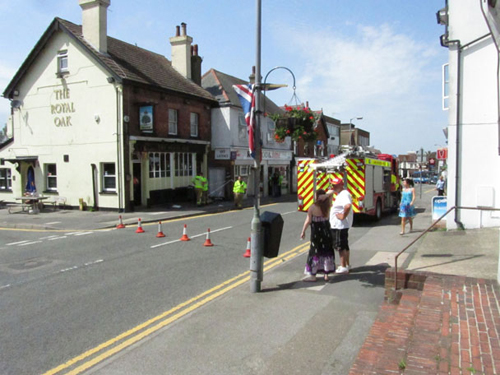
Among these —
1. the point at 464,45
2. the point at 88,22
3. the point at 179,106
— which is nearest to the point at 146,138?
the point at 179,106

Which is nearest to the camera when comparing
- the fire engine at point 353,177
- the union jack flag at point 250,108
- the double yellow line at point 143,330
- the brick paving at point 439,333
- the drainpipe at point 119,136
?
the brick paving at point 439,333

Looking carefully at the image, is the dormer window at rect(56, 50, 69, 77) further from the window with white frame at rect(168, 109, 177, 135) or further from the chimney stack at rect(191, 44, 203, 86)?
the chimney stack at rect(191, 44, 203, 86)

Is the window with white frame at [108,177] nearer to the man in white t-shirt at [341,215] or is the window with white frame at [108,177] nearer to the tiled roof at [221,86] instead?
the tiled roof at [221,86]

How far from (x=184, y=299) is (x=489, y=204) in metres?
8.49

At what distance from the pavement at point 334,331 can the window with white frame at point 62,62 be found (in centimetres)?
1832

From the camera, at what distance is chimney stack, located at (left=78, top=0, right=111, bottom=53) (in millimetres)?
19688

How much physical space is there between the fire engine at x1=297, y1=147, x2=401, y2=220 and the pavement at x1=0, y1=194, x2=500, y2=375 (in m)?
6.99

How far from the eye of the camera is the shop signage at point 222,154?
2564 centimetres

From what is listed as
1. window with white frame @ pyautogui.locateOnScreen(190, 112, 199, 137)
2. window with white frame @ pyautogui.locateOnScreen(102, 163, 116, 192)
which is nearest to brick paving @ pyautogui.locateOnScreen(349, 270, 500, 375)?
window with white frame @ pyautogui.locateOnScreen(102, 163, 116, 192)

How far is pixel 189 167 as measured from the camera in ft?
79.9

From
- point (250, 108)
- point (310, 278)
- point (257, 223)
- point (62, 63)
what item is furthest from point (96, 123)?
point (310, 278)

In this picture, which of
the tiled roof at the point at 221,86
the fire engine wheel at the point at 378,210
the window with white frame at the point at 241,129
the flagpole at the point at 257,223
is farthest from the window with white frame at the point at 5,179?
the flagpole at the point at 257,223

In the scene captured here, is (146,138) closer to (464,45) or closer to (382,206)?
(382,206)

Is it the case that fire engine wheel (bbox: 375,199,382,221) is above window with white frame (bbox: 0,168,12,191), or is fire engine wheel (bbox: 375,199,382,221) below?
below
